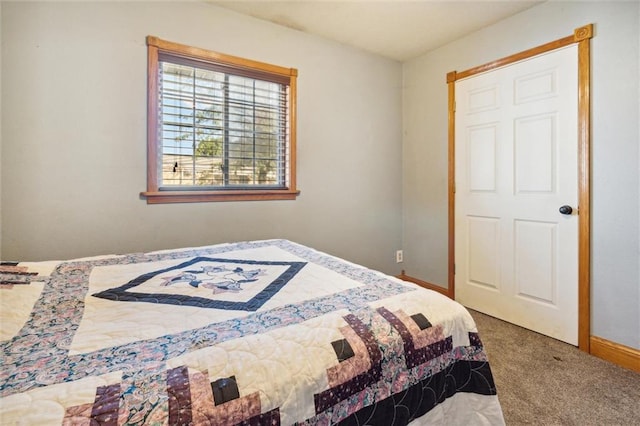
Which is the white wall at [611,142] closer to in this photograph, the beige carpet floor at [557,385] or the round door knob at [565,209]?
the round door knob at [565,209]

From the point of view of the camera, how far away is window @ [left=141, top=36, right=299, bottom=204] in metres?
2.28

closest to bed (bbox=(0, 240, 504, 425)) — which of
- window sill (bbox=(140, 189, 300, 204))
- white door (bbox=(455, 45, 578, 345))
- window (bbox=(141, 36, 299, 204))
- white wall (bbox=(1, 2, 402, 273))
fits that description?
white wall (bbox=(1, 2, 402, 273))

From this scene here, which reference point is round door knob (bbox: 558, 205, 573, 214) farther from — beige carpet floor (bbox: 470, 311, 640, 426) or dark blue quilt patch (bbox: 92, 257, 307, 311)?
dark blue quilt patch (bbox: 92, 257, 307, 311)

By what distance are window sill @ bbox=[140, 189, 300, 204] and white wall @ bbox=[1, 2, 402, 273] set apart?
0.16 feet

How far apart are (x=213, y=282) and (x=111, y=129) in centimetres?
148

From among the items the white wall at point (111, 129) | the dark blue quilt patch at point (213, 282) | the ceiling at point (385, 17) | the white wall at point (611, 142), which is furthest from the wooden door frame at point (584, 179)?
the dark blue quilt patch at point (213, 282)

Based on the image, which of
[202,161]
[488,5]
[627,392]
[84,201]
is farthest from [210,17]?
[627,392]

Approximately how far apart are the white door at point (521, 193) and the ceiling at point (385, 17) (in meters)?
0.43

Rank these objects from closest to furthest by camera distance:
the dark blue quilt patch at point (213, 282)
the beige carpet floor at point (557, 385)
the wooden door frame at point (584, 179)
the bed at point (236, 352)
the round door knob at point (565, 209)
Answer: the bed at point (236, 352) < the dark blue quilt patch at point (213, 282) < the beige carpet floor at point (557, 385) < the wooden door frame at point (584, 179) < the round door knob at point (565, 209)

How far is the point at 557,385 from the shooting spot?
177 cm

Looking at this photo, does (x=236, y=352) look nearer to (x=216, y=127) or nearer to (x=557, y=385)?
(x=557, y=385)

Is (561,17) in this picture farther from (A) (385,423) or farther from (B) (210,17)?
(A) (385,423)

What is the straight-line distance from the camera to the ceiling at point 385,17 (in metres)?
2.39

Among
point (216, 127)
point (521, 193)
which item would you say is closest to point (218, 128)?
point (216, 127)
